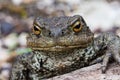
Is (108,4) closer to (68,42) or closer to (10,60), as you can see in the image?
(10,60)

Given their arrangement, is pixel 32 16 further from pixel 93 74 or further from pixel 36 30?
pixel 93 74

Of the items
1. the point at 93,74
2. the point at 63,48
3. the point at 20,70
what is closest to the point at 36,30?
the point at 63,48

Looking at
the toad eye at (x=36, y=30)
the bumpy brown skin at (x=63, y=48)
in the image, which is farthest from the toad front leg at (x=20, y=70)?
the toad eye at (x=36, y=30)

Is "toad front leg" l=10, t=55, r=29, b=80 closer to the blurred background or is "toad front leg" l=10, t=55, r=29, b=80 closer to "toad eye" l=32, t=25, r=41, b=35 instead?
"toad eye" l=32, t=25, r=41, b=35

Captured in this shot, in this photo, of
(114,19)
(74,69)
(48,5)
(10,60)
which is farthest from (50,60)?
(48,5)

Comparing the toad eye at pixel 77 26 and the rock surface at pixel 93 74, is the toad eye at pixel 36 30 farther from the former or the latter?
the rock surface at pixel 93 74
